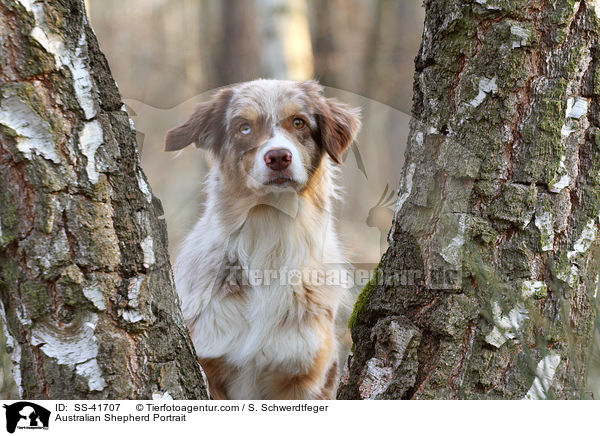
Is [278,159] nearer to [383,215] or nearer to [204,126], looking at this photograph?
[204,126]

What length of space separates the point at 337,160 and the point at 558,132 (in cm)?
75

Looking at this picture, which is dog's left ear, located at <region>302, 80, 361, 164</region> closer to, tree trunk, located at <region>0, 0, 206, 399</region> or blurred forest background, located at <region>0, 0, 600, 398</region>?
blurred forest background, located at <region>0, 0, 600, 398</region>

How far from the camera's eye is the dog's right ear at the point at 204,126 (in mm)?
1939

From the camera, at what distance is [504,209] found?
1610mm

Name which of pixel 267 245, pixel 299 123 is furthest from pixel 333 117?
pixel 267 245

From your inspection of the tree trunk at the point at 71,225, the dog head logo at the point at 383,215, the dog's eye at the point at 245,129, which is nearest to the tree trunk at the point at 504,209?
the dog head logo at the point at 383,215

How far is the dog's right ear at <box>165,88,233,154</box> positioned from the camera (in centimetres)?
194

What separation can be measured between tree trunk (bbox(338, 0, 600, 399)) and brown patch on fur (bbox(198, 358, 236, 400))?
2.56ft

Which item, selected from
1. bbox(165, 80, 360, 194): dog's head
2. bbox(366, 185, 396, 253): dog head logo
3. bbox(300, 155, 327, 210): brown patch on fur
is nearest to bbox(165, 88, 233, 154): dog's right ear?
bbox(165, 80, 360, 194): dog's head

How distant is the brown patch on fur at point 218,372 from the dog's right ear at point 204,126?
2.91 feet

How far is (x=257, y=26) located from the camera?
193cm

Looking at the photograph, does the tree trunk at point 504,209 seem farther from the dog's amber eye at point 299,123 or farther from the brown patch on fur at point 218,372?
the brown patch on fur at point 218,372
